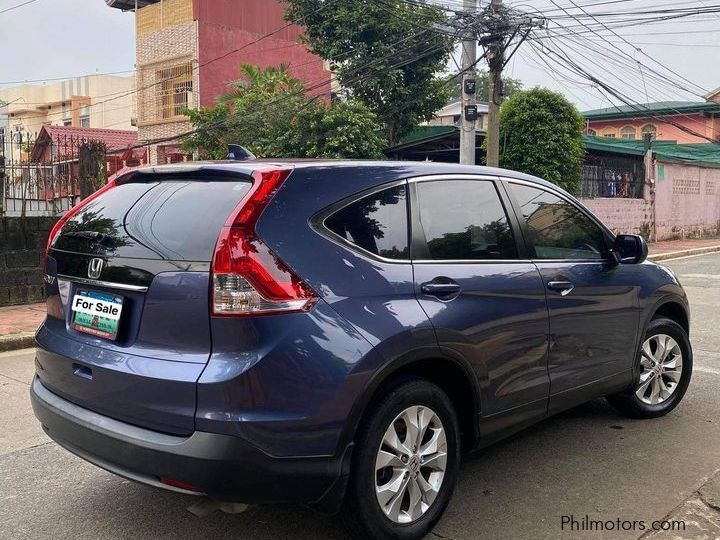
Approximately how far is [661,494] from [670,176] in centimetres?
2252

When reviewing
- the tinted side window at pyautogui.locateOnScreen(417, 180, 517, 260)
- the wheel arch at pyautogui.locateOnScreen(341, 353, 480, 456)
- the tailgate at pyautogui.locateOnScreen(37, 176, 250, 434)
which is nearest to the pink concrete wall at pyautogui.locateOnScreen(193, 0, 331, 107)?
the tinted side window at pyautogui.locateOnScreen(417, 180, 517, 260)

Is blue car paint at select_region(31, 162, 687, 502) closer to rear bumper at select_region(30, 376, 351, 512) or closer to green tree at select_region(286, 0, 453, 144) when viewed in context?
rear bumper at select_region(30, 376, 351, 512)

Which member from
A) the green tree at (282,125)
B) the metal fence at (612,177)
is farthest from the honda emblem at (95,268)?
the metal fence at (612,177)

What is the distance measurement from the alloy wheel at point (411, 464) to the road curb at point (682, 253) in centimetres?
1580

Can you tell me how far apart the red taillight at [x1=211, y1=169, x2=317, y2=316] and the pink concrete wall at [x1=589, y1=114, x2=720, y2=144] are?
119 ft

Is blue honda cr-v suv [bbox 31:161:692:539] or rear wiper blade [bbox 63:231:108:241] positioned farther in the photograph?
rear wiper blade [bbox 63:231:108:241]

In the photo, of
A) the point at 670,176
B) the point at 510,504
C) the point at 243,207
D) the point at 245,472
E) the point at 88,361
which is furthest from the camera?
the point at 670,176

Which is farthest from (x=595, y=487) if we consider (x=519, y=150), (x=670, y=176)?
(x=670, y=176)

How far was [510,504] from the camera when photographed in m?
3.36

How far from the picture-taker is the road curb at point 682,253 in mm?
17812

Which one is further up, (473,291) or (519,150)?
(519,150)

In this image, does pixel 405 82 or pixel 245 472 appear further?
pixel 405 82

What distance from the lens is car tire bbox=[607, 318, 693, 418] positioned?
451 centimetres

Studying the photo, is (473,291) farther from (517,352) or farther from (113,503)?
(113,503)
